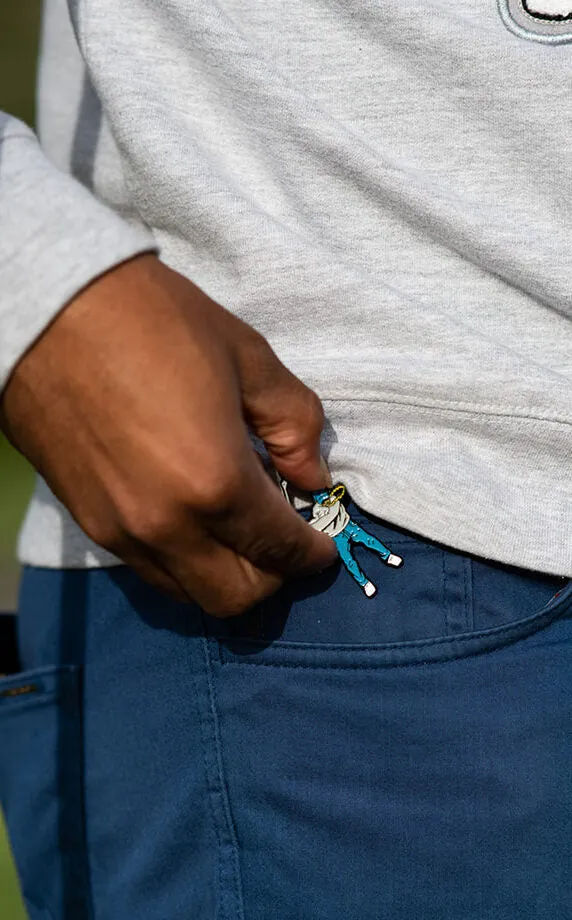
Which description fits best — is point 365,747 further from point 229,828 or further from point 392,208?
point 392,208

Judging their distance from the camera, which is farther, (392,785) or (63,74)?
(63,74)

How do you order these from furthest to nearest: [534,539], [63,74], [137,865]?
[63,74]
[137,865]
[534,539]

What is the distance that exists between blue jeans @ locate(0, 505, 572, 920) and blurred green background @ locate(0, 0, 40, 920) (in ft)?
2.24

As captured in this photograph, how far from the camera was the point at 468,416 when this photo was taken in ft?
2.68

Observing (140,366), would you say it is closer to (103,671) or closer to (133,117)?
(133,117)

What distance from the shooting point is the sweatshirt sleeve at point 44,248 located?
68 centimetres

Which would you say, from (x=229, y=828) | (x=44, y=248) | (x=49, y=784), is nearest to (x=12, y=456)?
(x=49, y=784)

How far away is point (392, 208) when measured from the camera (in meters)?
0.83

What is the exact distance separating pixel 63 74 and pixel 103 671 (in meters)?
0.67

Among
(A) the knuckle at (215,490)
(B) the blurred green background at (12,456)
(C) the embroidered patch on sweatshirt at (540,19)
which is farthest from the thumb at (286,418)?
(B) the blurred green background at (12,456)

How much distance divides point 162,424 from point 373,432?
0.24m

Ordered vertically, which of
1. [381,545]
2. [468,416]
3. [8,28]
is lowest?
[8,28]

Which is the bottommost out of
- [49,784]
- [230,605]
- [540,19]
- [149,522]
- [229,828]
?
[49,784]

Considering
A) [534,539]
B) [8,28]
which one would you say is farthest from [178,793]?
[8,28]
